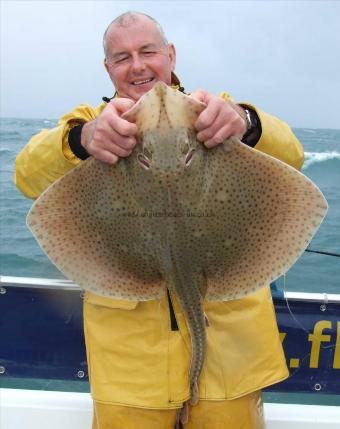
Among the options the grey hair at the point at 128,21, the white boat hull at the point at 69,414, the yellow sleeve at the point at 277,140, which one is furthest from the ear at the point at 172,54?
the white boat hull at the point at 69,414

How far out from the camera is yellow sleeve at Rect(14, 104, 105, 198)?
2.14 metres

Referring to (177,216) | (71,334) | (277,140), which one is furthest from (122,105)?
(71,334)

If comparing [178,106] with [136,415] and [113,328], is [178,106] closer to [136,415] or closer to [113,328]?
[113,328]

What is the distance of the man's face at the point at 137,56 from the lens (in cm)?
230

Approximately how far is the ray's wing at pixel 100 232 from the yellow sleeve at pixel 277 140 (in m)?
0.67

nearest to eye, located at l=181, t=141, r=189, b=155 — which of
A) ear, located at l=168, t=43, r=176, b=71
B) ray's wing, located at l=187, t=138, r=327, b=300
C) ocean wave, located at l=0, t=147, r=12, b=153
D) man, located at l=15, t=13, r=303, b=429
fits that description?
ray's wing, located at l=187, t=138, r=327, b=300

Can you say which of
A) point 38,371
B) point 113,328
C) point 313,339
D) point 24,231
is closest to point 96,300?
point 113,328

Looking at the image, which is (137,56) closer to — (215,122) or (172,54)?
(172,54)

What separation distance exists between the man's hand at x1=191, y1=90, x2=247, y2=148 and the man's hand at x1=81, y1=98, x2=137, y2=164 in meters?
0.24

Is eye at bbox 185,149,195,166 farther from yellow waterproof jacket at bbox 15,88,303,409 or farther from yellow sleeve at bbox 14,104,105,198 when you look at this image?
yellow sleeve at bbox 14,104,105,198

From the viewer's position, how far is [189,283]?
198 cm

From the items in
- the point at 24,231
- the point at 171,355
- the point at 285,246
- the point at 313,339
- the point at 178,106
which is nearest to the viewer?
the point at 178,106

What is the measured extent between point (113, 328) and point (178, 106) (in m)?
1.10

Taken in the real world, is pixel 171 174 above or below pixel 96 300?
above
